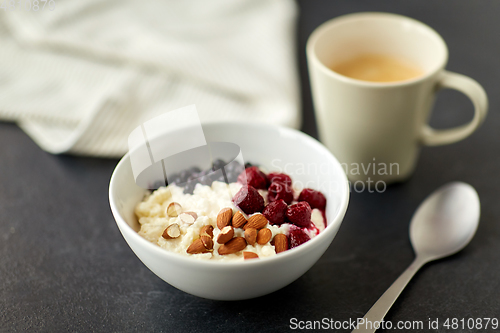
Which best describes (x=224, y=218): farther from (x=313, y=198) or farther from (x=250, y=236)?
(x=313, y=198)

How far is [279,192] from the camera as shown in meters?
0.85

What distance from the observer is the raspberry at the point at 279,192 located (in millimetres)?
856

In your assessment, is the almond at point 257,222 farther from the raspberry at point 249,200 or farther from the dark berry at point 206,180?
the dark berry at point 206,180

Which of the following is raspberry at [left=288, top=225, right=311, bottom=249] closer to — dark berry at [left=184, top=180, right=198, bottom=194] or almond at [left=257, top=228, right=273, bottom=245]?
almond at [left=257, top=228, right=273, bottom=245]

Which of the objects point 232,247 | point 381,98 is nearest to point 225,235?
point 232,247

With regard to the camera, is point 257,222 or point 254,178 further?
point 254,178

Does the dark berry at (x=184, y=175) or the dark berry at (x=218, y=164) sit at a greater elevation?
the dark berry at (x=184, y=175)

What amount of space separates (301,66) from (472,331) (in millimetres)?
1056

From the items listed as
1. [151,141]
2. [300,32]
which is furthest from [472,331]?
[300,32]

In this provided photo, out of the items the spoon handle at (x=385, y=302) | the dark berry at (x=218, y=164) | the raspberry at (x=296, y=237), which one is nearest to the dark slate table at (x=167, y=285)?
the spoon handle at (x=385, y=302)

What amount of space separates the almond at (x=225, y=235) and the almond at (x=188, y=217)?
0.07 metres

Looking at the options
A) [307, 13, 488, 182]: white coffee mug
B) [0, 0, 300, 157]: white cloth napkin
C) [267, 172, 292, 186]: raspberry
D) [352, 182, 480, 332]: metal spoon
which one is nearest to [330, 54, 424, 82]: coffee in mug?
[307, 13, 488, 182]: white coffee mug

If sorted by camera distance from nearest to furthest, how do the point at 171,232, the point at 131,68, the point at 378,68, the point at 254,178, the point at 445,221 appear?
the point at 171,232 < the point at 254,178 < the point at 445,221 < the point at 378,68 < the point at 131,68

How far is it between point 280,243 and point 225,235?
3.8 inches
